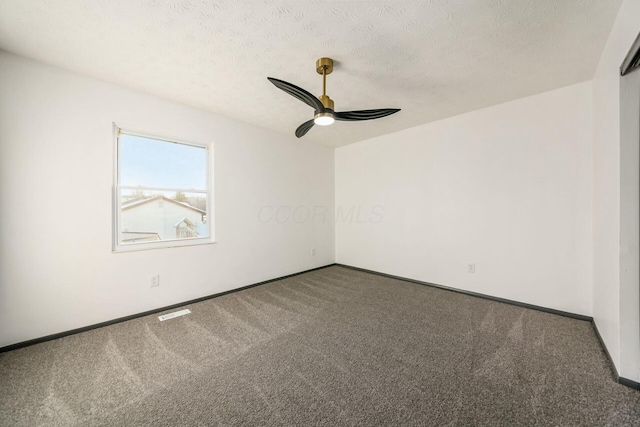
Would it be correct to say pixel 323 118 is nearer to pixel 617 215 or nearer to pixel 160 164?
pixel 160 164

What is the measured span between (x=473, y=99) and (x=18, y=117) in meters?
4.57

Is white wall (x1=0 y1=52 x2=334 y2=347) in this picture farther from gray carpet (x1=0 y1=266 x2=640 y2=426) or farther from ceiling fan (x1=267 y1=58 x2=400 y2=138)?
ceiling fan (x1=267 y1=58 x2=400 y2=138)

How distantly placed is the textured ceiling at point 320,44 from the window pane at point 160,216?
120cm

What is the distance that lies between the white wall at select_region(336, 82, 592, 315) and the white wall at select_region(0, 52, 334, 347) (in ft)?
8.58

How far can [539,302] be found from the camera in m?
2.74

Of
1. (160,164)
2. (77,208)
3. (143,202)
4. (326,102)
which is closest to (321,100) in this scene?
(326,102)

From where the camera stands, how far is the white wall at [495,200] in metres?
2.54

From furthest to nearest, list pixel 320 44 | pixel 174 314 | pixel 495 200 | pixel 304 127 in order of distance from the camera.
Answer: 1. pixel 495 200
2. pixel 174 314
3. pixel 304 127
4. pixel 320 44

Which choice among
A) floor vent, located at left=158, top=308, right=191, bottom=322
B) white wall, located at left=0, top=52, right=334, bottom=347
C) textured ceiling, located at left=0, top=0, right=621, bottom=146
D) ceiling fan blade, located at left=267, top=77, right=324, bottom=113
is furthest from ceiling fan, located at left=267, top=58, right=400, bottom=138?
floor vent, located at left=158, top=308, right=191, bottom=322

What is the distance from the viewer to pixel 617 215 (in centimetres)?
165

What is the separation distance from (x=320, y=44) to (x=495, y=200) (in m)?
2.79

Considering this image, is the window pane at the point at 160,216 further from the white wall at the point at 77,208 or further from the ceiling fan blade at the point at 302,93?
the ceiling fan blade at the point at 302,93

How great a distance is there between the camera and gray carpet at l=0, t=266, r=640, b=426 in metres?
1.37

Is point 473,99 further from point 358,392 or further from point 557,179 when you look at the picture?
point 358,392
